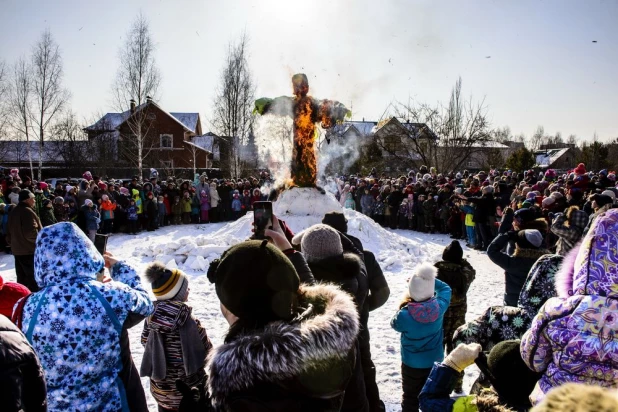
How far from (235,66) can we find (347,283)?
2803cm

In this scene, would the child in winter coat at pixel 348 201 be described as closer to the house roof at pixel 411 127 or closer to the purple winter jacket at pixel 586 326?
the house roof at pixel 411 127

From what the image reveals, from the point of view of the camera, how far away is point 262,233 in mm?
3305

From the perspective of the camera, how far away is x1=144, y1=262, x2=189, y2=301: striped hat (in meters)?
2.99

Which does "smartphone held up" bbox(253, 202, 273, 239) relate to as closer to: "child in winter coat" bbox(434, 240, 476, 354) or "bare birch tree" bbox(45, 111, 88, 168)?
"child in winter coat" bbox(434, 240, 476, 354)

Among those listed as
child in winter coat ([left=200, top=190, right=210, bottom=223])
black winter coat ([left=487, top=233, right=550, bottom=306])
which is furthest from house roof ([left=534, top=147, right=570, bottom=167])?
black winter coat ([left=487, top=233, right=550, bottom=306])

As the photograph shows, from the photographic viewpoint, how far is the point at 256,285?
1659 millimetres

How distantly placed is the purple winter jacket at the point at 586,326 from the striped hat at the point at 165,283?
7.16ft

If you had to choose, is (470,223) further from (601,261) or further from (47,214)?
(601,261)

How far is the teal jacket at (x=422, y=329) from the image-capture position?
3299mm

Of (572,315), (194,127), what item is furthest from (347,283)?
(194,127)

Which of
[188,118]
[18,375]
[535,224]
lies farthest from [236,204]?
[188,118]

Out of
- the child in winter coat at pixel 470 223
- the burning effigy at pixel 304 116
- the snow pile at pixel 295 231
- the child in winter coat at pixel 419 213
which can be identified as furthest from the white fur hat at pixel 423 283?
the child in winter coat at pixel 419 213

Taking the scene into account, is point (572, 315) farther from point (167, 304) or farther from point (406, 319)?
point (167, 304)

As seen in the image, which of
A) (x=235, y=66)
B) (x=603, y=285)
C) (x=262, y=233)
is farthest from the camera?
(x=235, y=66)
